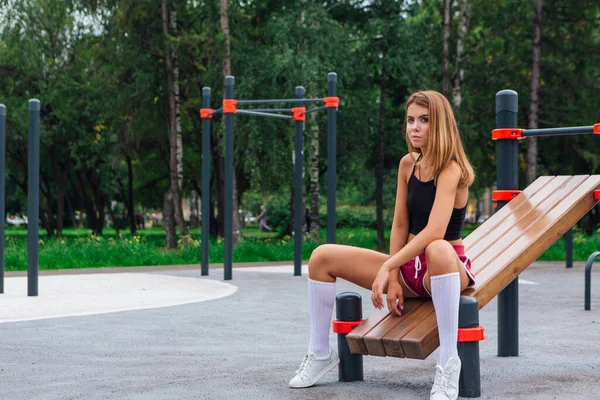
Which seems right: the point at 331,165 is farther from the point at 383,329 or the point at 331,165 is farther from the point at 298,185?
the point at 383,329

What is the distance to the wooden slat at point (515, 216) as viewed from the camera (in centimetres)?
507

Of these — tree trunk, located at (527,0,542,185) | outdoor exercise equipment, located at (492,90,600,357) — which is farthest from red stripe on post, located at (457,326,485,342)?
tree trunk, located at (527,0,542,185)

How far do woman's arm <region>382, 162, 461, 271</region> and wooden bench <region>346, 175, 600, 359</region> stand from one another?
1.04 ft

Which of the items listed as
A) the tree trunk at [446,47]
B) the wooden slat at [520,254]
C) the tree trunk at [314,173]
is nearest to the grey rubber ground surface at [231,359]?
the wooden slat at [520,254]

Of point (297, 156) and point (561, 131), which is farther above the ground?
point (297, 156)

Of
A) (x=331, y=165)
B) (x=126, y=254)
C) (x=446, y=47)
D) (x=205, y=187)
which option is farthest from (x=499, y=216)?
(x=446, y=47)

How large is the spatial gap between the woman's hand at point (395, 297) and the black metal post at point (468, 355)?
1.00 feet

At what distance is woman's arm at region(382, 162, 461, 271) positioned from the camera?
424 cm

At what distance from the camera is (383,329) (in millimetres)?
4301

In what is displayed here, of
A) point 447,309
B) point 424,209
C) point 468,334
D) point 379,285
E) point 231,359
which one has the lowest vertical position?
point 231,359

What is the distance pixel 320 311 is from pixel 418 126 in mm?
1095

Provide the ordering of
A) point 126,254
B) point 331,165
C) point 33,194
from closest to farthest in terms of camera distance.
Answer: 1. point 33,194
2. point 331,165
3. point 126,254

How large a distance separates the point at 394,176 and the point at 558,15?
703 cm

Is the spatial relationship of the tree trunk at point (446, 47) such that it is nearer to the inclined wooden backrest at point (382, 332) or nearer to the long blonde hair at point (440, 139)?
the long blonde hair at point (440, 139)
